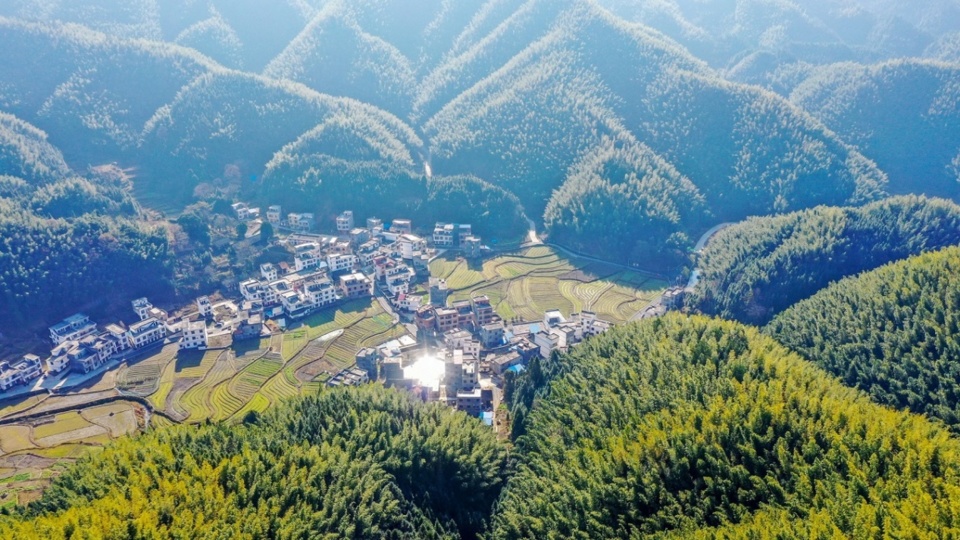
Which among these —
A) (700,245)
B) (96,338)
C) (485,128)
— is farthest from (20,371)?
(700,245)

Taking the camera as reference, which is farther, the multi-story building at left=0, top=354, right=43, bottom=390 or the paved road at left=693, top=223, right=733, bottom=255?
the paved road at left=693, top=223, right=733, bottom=255

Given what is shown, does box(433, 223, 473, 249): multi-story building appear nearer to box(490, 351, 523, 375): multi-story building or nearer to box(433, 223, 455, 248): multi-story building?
box(433, 223, 455, 248): multi-story building

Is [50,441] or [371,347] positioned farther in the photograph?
[371,347]

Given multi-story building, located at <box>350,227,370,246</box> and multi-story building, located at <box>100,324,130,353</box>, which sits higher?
multi-story building, located at <box>350,227,370,246</box>

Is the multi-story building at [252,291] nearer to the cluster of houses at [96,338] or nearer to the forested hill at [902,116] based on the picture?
the cluster of houses at [96,338]

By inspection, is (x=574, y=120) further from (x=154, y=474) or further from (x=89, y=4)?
(x=89, y=4)

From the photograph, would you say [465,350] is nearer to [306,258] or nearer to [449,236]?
[306,258]

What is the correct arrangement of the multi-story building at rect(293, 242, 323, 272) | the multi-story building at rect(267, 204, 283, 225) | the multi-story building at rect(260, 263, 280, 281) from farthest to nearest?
the multi-story building at rect(267, 204, 283, 225)
the multi-story building at rect(293, 242, 323, 272)
the multi-story building at rect(260, 263, 280, 281)

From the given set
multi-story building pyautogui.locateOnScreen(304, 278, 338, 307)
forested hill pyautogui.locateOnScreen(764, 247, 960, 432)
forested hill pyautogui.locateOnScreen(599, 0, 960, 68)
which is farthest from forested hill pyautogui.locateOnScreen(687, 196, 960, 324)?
forested hill pyautogui.locateOnScreen(599, 0, 960, 68)
